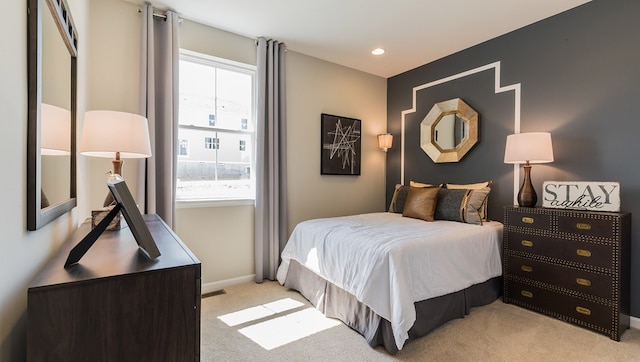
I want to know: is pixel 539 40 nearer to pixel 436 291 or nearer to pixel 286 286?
pixel 436 291

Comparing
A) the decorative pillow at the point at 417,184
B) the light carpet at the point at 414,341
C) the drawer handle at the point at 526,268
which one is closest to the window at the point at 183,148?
the light carpet at the point at 414,341

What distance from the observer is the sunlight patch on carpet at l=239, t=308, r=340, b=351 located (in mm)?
2082

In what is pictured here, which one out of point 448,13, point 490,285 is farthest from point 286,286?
point 448,13

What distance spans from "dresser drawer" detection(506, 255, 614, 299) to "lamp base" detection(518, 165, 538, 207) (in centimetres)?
50

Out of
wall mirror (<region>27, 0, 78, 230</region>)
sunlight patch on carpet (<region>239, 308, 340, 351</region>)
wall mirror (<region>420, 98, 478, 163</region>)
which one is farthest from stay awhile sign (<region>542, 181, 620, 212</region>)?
wall mirror (<region>27, 0, 78, 230</region>)

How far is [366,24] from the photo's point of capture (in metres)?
2.91

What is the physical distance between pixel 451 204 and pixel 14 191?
3190 millimetres

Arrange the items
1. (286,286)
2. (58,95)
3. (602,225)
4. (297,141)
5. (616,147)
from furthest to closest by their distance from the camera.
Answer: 1. (297,141)
2. (286,286)
3. (616,147)
4. (602,225)
5. (58,95)

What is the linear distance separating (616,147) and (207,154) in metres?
3.69

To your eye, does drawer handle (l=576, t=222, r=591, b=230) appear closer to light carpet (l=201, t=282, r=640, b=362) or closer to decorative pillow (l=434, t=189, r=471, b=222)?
light carpet (l=201, t=282, r=640, b=362)

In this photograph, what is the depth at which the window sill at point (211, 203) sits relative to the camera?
2879 millimetres

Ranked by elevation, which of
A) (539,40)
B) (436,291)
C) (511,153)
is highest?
(539,40)

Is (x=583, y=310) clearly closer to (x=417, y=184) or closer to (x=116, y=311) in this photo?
(x=417, y=184)

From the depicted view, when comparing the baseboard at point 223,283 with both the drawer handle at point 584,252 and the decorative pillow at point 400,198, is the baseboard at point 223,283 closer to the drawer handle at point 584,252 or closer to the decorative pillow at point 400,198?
the decorative pillow at point 400,198
